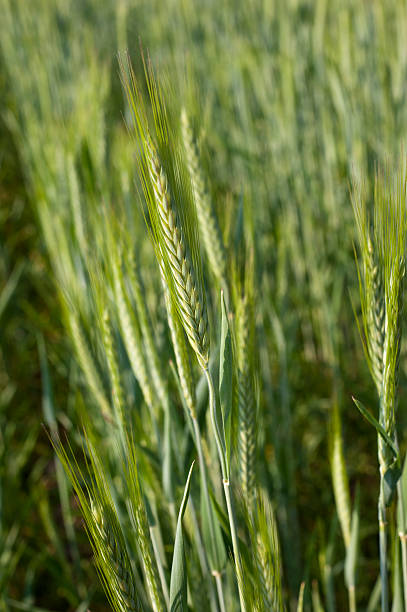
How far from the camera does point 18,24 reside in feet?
7.66

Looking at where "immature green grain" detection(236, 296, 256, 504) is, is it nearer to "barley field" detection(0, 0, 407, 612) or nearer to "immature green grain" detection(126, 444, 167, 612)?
"barley field" detection(0, 0, 407, 612)

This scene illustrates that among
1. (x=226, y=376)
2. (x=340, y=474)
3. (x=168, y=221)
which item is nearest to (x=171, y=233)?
(x=168, y=221)

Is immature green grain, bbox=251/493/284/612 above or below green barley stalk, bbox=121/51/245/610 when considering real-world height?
below

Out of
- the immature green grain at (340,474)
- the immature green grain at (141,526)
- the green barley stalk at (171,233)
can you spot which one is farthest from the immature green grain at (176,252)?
the immature green grain at (340,474)

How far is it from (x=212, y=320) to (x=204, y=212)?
0.25 metres

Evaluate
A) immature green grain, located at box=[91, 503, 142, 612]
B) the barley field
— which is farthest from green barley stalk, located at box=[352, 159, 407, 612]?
immature green grain, located at box=[91, 503, 142, 612]

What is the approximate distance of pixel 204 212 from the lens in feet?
2.13

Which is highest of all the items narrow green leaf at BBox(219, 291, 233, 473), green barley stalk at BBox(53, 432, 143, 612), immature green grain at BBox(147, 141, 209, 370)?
immature green grain at BBox(147, 141, 209, 370)

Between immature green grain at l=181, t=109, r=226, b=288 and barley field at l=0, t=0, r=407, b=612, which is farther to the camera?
immature green grain at l=181, t=109, r=226, b=288

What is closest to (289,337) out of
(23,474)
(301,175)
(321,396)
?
(321,396)

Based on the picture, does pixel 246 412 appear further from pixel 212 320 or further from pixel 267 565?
pixel 212 320

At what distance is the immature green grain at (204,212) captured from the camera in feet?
2.04

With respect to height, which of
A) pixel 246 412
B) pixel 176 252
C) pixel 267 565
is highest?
pixel 176 252

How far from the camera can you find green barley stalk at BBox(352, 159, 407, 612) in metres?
0.45
